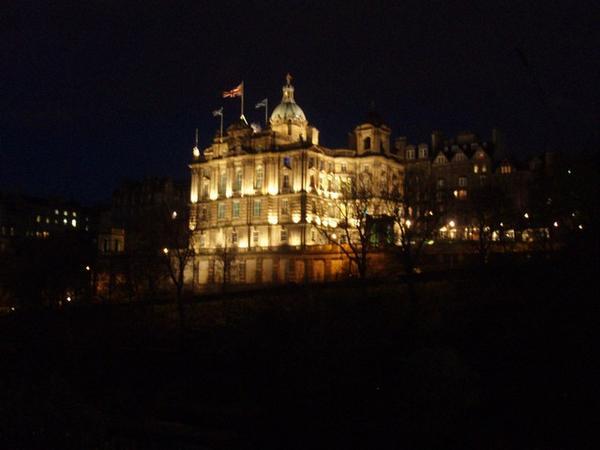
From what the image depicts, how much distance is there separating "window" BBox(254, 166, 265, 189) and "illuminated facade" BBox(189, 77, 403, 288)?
15cm

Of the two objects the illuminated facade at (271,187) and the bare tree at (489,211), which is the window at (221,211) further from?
the bare tree at (489,211)

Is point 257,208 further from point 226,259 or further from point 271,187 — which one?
point 226,259

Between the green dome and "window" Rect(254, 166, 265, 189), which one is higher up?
the green dome

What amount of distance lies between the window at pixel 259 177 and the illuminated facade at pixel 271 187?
0.49 ft

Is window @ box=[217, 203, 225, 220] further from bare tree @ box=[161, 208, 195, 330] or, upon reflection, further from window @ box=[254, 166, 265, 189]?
bare tree @ box=[161, 208, 195, 330]

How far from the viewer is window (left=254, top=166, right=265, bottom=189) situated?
9700cm

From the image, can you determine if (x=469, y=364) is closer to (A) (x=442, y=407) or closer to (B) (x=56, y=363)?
(A) (x=442, y=407)

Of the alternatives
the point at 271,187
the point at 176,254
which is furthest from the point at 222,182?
the point at 176,254

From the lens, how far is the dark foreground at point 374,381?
27844mm

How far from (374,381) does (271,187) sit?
64872 millimetres

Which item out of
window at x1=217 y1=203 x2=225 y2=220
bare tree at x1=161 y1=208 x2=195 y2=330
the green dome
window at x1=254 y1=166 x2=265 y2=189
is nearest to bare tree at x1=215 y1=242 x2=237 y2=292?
bare tree at x1=161 y1=208 x2=195 y2=330

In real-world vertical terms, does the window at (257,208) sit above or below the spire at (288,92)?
below

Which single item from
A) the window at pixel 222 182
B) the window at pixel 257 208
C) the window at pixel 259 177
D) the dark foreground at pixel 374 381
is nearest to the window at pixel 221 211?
the window at pixel 222 182

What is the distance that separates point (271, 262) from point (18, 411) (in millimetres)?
66185
